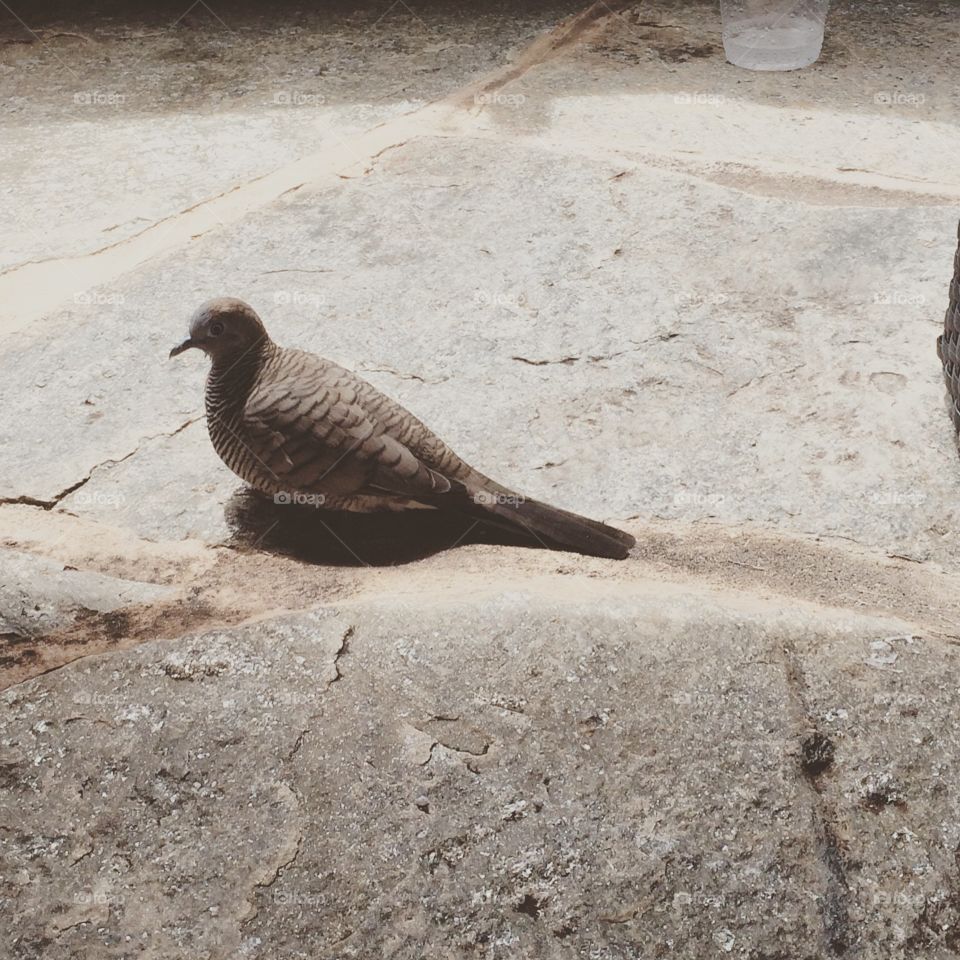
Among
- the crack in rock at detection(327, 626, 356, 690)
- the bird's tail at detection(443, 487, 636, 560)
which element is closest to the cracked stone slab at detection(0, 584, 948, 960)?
the crack in rock at detection(327, 626, 356, 690)

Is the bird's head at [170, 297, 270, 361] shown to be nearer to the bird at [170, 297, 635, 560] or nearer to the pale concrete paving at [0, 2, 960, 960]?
the bird at [170, 297, 635, 560]

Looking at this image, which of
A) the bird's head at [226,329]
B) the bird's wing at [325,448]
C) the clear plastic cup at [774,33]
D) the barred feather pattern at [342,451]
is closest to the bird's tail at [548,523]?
the barred feather pattern at [342,451]

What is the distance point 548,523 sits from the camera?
11.2ft

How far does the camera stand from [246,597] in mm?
3213

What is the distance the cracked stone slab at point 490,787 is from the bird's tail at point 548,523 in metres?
0.40

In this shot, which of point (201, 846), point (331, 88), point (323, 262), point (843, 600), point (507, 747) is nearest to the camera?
point (201, 846)

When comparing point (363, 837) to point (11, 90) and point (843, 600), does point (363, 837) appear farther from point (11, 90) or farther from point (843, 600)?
point (11, 90)

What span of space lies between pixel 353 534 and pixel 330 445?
348 mm

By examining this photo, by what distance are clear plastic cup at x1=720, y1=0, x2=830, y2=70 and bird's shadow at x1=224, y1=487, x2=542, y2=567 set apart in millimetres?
4023

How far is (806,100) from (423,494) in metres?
3.84

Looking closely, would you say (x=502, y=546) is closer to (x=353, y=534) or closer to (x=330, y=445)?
(x=353, y=534)

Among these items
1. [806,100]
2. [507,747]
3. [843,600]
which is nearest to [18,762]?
[507,747]

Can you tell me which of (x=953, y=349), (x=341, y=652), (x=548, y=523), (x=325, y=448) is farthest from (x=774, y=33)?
(x=341, y=652)

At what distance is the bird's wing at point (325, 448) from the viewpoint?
330cm
